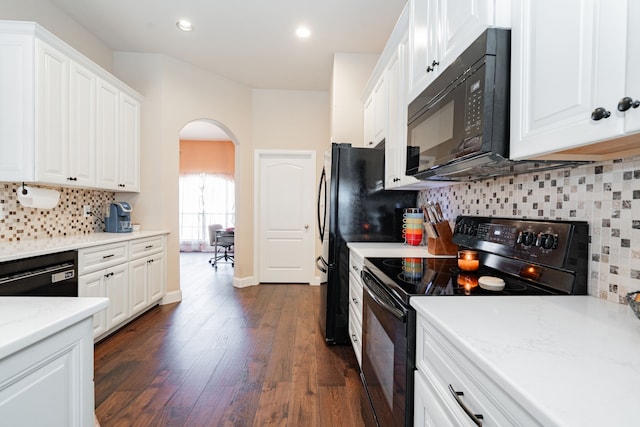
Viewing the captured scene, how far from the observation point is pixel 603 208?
0.99 metres

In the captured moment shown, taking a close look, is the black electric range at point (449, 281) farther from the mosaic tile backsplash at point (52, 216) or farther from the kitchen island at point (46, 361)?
the mosaic tile backsplash at point (52, 216)

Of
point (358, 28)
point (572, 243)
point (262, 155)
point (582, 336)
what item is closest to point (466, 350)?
point (582, 336)

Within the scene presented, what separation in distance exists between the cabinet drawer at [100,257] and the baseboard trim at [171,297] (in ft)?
3.11

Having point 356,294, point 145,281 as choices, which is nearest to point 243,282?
point 145,281

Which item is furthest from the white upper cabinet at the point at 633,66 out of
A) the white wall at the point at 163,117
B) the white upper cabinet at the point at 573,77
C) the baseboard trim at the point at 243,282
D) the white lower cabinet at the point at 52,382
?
the baseboard trim at the point at 243,282

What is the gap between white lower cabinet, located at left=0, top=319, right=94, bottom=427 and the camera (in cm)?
69

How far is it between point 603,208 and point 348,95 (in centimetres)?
295

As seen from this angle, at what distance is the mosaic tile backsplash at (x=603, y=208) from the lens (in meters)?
0.91

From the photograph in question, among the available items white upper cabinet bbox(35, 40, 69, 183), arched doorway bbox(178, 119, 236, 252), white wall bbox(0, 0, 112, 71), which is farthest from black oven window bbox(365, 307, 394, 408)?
arched doorway bbox(178, 119, 236, 252)

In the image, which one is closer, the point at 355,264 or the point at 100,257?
the point at 355,264

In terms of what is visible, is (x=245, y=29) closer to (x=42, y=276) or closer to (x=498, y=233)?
(x=42, y=276)

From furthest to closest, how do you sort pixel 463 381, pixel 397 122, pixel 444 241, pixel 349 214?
1. pixel 349 214
2. pixel 397 122
3. pixel 444 241
4. pixel 463 381

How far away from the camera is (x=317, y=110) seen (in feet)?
15.3

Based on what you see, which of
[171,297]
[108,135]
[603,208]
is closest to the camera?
[603,208]
